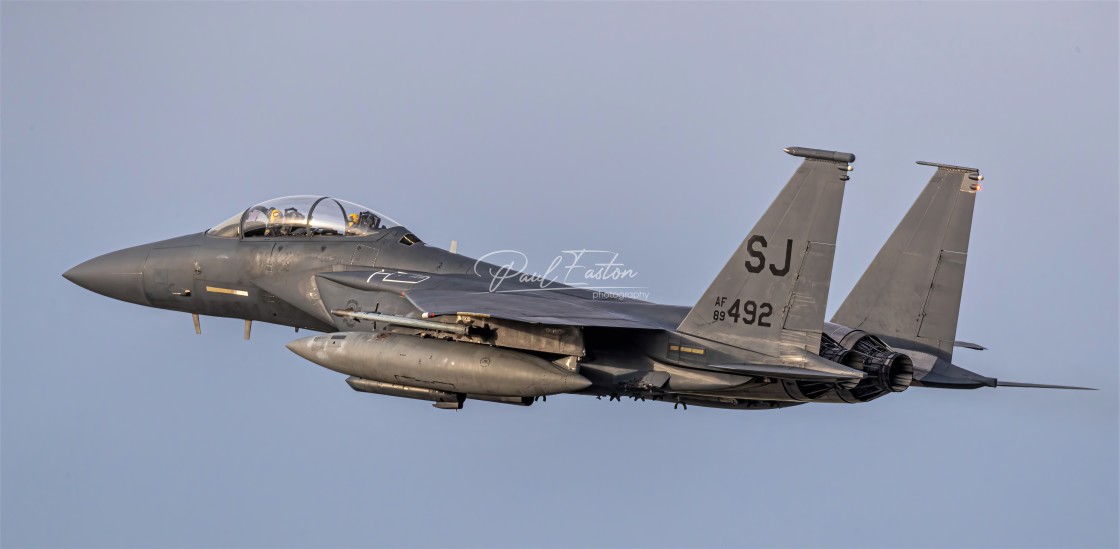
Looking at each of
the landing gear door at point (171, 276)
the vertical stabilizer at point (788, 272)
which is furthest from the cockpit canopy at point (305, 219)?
the vertical stabilizer at point (788, 272)

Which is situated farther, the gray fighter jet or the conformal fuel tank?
the conformal fuel tank

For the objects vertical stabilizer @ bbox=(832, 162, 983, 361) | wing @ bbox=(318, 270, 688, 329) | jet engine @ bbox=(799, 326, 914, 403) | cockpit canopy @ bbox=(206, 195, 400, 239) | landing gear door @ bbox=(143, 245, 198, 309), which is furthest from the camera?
landing gear door @ bbox=(143, 245, 198, 309)

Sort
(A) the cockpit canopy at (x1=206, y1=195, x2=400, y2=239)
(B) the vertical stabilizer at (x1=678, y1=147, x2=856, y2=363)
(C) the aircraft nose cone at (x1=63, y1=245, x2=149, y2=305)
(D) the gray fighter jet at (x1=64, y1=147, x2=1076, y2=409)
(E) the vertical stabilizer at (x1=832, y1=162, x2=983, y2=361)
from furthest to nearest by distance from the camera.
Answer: (C) the aircraft nose cone at (x1=63, y1=245, x2=149, y2=305) → (A) the cockpit canopy at (x1=206, y1=195, x2=400, y2=239) → (E) the vertical stabilizer at (x1=832, y1=162, x2=983, y2=361) → (D) the gray fighter jet at (x1=64, y1=147, x2=1076, y2=409) → (B) the vertical stabilizer at (x1=678, y1=147, x2=856, y2=363)

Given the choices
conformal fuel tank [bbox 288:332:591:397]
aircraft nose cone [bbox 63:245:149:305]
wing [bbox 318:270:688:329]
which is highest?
wing [bbox 318:270:688:329]

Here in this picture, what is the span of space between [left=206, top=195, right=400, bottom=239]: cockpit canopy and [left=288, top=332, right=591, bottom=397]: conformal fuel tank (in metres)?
2.61

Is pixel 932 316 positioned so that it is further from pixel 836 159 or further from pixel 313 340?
pixel 313 340

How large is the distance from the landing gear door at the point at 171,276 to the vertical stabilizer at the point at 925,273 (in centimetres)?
883

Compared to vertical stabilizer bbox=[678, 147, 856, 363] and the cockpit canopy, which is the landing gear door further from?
vertical stabilizer bbox=[678, 147, 856, 363]

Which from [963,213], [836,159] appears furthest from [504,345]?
[963,213]

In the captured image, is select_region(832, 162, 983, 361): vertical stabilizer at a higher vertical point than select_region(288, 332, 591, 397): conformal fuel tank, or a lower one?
higher

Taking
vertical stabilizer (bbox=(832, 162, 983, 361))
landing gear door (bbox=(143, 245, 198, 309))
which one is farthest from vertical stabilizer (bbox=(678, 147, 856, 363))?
landing gear door (bbox=(143, 245, 198, 309))

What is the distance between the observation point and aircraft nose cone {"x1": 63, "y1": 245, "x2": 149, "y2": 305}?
22062mm

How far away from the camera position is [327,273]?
811 inches

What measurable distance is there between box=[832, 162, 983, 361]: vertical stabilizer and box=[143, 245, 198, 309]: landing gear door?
883cm
